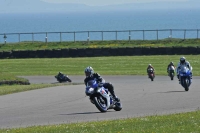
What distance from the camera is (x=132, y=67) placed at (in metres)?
50.1

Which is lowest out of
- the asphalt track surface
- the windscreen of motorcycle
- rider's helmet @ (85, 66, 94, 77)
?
the asphalt track surface

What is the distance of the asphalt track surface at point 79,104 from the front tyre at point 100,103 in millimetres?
220

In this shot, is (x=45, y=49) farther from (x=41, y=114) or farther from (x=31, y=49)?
(x=41, y=114)

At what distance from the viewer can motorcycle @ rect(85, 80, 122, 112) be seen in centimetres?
2212

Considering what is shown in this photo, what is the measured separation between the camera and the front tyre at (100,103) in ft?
73.2

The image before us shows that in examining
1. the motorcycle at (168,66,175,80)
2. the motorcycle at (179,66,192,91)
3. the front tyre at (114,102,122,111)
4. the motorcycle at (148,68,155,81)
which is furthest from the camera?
the motorcycle at (148,68,155,81)

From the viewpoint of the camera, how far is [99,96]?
73.5 ft

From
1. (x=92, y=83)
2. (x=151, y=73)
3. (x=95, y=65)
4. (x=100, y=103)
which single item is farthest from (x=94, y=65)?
(x=92, y=83)

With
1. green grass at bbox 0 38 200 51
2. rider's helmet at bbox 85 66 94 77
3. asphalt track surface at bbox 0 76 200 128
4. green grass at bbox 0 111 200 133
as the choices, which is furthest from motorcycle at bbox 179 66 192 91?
green grass at bbox 0 38 200 51

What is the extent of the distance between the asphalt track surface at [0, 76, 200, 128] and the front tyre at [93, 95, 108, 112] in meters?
0.22

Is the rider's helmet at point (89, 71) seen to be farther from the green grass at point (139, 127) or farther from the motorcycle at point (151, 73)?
the motorcycle at point (151, 73)

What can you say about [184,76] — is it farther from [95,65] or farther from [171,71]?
[95,65]

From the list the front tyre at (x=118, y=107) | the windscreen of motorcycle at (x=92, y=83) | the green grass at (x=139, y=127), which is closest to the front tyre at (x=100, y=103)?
the windscreen of motorcycle at (x=92, y=83)

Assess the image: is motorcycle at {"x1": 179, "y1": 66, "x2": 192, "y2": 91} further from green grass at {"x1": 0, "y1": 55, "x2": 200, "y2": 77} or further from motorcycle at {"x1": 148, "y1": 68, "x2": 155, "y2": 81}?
green grass at {"x1": 0, "y1": 55, "x2": 200, "y2": 77}
